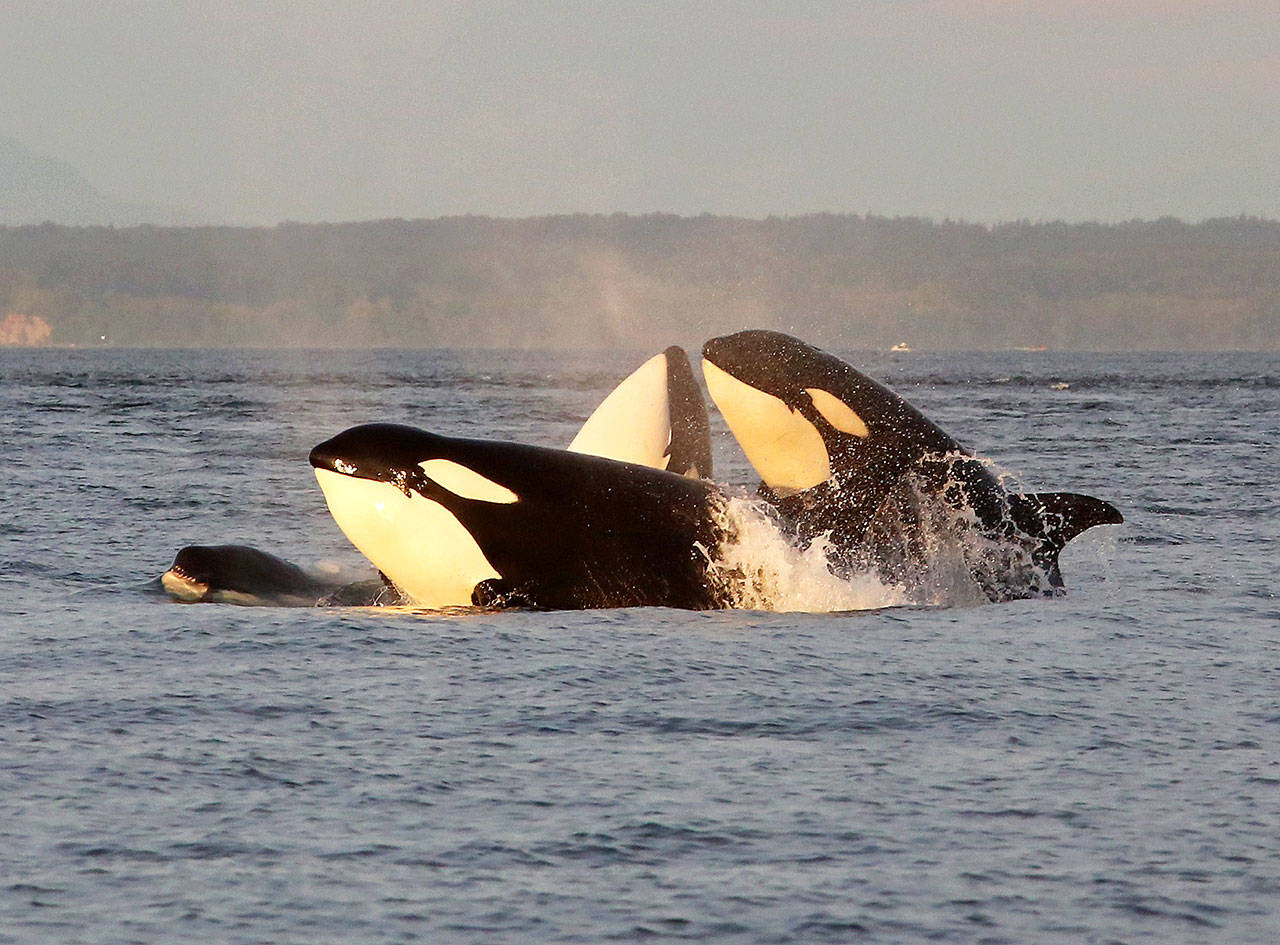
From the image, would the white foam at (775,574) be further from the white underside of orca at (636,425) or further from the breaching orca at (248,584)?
the breaching orca at (248,584)

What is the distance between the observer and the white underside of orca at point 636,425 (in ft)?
48.3

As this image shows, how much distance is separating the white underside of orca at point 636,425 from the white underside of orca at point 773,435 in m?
0.51

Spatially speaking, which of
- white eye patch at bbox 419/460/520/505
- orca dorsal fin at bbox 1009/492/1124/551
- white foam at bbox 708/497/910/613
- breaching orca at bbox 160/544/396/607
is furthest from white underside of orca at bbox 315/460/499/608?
orca dorsal fin at bbox 1009/492/1124/551

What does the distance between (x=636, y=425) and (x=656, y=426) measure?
18 centimetres

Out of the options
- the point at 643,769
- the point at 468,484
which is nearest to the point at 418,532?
the point at 468,484

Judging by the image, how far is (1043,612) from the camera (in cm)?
1312

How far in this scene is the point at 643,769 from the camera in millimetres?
8016

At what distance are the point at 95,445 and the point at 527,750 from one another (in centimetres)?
3065

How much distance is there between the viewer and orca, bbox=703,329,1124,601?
44.0 ft

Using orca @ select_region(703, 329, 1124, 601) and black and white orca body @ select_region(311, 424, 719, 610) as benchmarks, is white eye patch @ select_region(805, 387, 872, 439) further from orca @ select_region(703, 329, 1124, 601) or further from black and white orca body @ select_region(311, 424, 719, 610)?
black and white orca body @ select_region(311, 424, 719, 610)

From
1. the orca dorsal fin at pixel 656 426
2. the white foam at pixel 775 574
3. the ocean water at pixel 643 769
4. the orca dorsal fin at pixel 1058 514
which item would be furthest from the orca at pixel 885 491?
the orca dorsal fin at pixel 656 426

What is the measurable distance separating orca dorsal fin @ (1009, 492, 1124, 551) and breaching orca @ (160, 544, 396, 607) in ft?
17.4

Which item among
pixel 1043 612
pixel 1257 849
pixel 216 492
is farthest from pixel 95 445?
pixel 1257 849

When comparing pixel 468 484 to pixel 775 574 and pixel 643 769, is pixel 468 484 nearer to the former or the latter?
pixel 775 574
